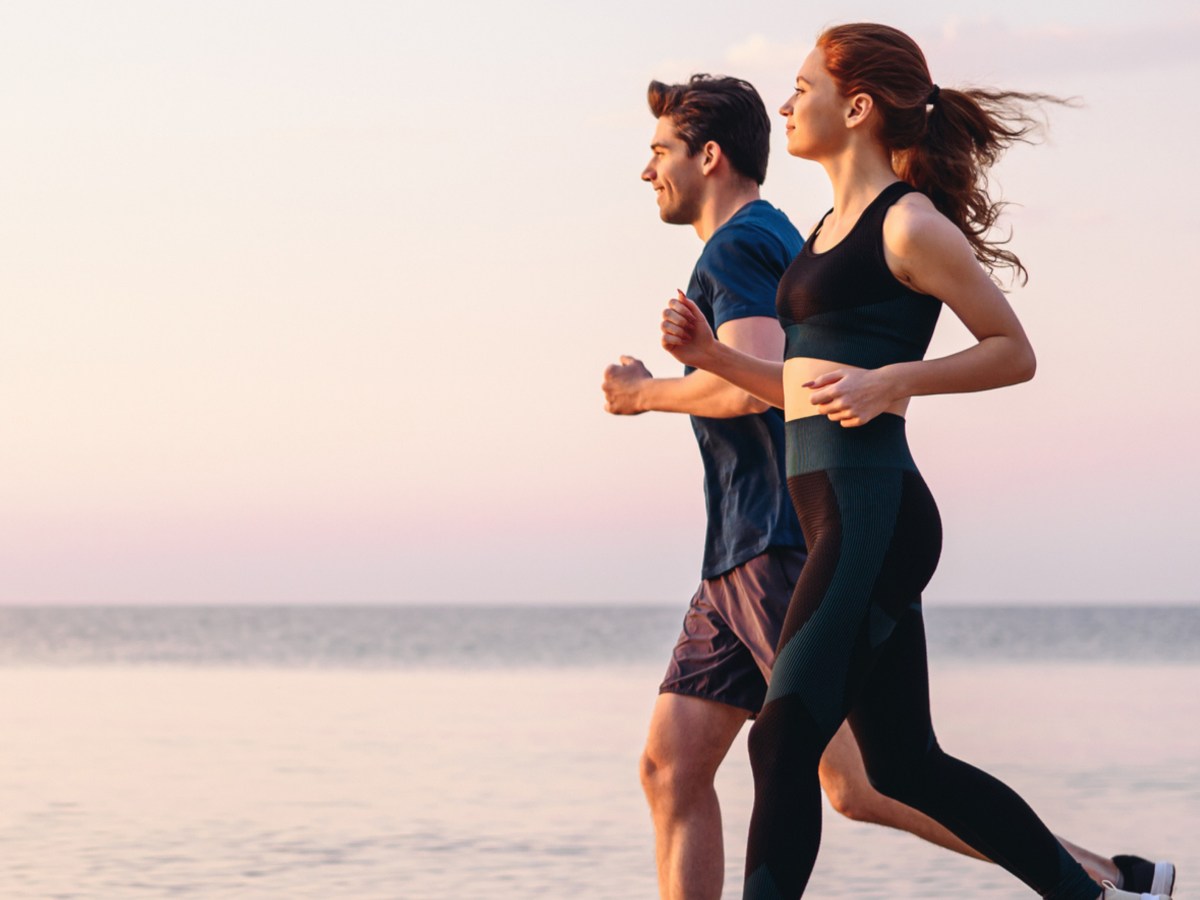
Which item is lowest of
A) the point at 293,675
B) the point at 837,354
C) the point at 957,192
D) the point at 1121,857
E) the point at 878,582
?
the point at 293,675

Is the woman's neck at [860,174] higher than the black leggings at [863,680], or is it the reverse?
the woman's neck at [860,174]

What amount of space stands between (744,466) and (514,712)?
8392 millimetres

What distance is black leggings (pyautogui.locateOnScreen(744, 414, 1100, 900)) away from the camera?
10.4 feet

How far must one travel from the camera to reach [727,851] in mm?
5910

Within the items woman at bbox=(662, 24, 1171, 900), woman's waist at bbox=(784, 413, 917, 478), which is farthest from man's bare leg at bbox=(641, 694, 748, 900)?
woman's waist at bbox=(784, 413, 917, 478)

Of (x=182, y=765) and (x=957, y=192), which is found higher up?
(x=957, y=192)

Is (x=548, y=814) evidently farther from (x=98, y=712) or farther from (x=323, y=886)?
(x=98, y=712)

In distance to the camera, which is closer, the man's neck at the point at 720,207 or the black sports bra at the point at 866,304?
the black sports bra at the point at 866,304

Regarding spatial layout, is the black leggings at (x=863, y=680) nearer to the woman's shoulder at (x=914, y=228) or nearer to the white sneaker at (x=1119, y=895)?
the white sneaker at (x=1119, y=895)

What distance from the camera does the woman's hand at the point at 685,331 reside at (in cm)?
346

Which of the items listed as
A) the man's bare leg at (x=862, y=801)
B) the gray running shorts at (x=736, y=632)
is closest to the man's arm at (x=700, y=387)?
the gray running shorts at (x=736, y=632)

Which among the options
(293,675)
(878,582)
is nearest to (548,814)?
(878,582)

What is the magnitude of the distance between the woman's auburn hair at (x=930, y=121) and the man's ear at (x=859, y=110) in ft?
0.04

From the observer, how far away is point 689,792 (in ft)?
12.6
